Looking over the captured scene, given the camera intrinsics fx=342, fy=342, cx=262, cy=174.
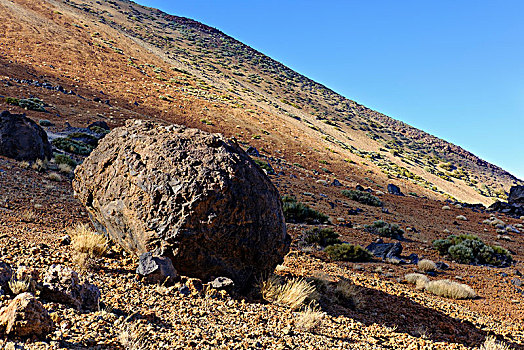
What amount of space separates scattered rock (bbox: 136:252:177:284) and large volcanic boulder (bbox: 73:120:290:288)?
163mm

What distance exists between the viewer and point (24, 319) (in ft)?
9.32

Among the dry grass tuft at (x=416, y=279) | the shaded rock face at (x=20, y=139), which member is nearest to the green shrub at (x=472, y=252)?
the dry grass tuft at (x=416, y=279)

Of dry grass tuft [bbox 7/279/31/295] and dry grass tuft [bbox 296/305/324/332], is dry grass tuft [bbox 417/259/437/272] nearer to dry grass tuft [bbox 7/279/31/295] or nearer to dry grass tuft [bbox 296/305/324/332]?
dry grass tuft [bbox 296/305/324/332]

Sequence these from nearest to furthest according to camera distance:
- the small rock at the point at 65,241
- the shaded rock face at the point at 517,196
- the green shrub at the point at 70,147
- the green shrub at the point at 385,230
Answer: the small rock at the point at 65,241 < the green shrub at the point at 385,230 < the green shrub at the point at 70,147 < the shaded rock face at the point at 517,196

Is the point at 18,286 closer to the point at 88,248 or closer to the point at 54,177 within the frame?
the point at 88,248

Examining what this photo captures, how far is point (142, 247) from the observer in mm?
5406

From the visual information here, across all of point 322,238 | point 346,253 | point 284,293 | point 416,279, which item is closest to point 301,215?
point 322,238

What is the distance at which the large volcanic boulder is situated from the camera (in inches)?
204

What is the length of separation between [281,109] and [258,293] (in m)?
51.6

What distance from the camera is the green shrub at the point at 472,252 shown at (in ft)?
42.0

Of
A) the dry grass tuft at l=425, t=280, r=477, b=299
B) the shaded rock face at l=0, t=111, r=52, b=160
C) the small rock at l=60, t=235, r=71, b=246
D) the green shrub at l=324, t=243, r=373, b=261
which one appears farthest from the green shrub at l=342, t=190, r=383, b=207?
the small rock at l=60, t=235, r=71, b=246

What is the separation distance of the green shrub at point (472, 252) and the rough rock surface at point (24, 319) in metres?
13.6

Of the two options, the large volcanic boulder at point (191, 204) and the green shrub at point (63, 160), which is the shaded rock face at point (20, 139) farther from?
the large volcanic boulder at point (191, 204)

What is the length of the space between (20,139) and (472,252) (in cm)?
1786
